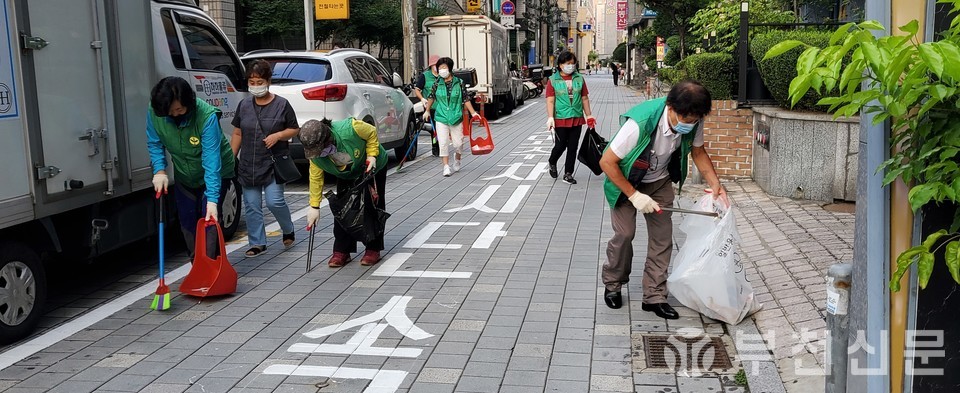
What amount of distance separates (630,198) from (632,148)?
11.5 inches

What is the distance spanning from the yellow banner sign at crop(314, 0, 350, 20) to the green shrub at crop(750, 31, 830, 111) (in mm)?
12788

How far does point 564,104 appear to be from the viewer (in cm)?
1105

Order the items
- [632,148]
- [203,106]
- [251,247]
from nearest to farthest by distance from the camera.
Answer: [632,148] → [203,106] → [251,247]

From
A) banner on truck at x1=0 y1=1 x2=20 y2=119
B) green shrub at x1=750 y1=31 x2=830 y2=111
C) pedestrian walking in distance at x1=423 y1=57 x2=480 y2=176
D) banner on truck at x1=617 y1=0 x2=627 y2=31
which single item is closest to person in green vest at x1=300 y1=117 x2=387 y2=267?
banner on truck at x1=0 y1=1 x2=20 y2=119

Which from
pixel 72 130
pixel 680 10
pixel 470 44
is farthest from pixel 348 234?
pixel 680 10

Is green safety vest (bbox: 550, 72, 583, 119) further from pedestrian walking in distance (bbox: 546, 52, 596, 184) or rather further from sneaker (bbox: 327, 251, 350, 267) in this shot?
sneaker (bbox: 327, 251, 350, 267)

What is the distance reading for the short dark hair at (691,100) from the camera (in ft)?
15.6

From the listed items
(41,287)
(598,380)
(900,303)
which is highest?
(900,303)

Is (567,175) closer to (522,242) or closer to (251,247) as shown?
(522,242)

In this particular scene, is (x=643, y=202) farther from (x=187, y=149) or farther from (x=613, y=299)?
(x=187, y=149)

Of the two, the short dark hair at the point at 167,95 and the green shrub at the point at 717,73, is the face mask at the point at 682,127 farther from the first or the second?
the green shrub at the point at 717,73

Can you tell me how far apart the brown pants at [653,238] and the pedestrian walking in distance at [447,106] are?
Result: 22.5 feet

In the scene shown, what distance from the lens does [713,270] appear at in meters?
5.07

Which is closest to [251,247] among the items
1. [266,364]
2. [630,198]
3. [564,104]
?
[266,364]
